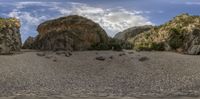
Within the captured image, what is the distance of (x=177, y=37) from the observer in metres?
21.8

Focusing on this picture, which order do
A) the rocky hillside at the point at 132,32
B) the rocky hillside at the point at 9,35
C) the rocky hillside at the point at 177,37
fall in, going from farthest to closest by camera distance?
1. the rocky hillside at the point at 132,32
2. the rocky hillside at the point at 177,37
3. the rocky hillside at the point at 9,35

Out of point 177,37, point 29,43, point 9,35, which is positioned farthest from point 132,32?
point 9,35

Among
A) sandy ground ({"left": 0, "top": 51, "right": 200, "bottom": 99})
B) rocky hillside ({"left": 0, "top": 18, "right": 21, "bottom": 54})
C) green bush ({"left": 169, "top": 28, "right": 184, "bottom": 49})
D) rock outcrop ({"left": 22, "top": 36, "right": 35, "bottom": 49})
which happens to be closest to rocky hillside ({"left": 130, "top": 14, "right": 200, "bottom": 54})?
green bush ({"left": 169, "top": 28, "right": 184, "bottom": 49})

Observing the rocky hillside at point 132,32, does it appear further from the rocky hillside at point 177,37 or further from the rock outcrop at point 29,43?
the rock outcrop at point 29,43

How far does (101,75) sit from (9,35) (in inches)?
240

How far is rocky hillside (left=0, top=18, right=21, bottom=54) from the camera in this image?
20375mm

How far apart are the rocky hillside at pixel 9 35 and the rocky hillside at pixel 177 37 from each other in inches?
226

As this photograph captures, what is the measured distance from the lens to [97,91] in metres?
13.2

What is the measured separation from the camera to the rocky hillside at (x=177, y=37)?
69.2 feet

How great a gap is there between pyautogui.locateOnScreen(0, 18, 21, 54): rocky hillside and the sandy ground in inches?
42.3

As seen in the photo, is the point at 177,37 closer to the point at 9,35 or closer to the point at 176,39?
the point at 176,39

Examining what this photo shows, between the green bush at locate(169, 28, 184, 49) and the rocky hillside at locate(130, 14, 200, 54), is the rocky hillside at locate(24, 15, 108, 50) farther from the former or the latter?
the green bush at locate(169, 28, 184, 49)

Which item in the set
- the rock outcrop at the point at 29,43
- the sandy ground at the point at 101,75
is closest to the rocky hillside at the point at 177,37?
the sandy ground at the point at 101,75

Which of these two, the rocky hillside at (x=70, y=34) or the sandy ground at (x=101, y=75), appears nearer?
the sandy ground at (x=101, y=75)
